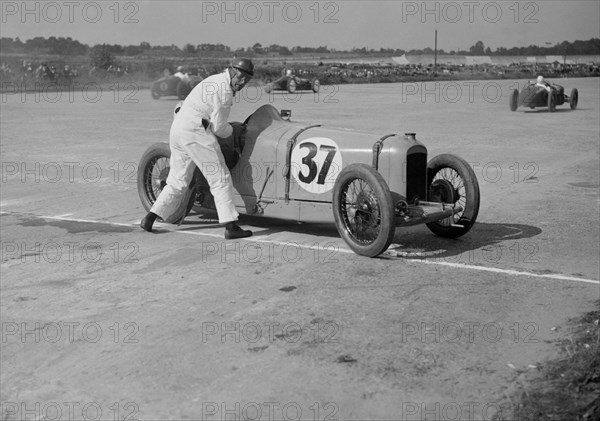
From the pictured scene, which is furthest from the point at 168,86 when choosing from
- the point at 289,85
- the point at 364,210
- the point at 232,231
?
the point at 364,210

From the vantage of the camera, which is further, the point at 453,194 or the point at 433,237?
the point at 433,237

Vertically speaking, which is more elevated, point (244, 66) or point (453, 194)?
point (244, 66)

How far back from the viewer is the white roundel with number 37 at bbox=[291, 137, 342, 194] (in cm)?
837

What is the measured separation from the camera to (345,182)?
26.0 feet

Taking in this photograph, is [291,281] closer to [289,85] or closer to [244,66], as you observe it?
[244,66]

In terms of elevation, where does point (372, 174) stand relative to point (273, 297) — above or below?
above

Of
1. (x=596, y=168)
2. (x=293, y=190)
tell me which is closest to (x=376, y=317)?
(x=293, y=190)

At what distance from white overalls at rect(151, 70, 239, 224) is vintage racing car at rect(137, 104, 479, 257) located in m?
0.34

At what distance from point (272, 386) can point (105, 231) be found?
16.1 ft

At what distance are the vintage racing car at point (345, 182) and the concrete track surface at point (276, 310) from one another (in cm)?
30

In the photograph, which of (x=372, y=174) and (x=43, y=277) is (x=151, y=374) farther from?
(x=372, y=174)

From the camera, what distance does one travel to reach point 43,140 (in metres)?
18.2

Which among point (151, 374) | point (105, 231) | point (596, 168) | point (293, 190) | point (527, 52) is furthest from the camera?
point (527, 52)

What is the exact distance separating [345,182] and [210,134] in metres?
1.75
